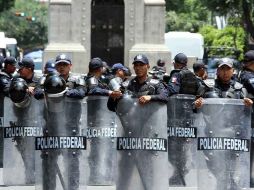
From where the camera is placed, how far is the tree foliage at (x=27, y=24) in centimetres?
9119

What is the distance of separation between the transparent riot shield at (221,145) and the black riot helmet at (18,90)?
274 cm

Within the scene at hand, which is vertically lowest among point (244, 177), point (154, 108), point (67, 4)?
point (244, 177)

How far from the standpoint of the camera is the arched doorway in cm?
3341

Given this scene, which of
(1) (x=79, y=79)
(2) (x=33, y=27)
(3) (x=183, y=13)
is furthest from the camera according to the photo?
(2) (x=33, y=27)

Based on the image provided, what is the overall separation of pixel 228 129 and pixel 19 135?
3.67 m

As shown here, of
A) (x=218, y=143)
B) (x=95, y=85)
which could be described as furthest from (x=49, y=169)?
(x=95, y=85)

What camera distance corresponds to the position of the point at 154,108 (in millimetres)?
10750

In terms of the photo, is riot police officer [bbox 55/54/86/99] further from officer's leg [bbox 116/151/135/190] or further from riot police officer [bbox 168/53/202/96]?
riot police officer [bbox 168/53/202/96]

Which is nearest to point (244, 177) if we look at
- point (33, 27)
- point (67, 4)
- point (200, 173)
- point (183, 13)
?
point (200, 173)

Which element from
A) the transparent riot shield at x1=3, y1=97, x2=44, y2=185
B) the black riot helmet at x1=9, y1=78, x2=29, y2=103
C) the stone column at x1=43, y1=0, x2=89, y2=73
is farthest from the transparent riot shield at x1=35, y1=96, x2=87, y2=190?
the stone column at x1=43, y1=0, x2=89, y2=73

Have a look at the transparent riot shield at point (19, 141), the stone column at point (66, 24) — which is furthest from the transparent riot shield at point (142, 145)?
the stone column at point (66, 24)

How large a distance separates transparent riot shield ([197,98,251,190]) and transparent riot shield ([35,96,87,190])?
4.94 ft

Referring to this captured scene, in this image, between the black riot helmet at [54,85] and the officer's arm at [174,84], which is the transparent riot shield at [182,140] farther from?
the black riot helmet at [54,85]

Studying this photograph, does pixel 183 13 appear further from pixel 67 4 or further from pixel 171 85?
pixel 171 85
